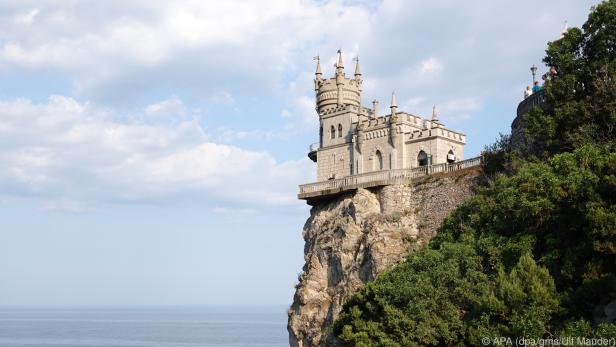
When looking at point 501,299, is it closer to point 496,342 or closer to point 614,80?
point 496,342

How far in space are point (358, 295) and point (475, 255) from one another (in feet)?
17.6

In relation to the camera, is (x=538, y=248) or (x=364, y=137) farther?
(x=364, y=137)

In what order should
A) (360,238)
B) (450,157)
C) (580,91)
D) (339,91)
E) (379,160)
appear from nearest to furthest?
1. (580,91)
2. (360,238)
3. (450,157)
4. (379,160)
5. (339,91)

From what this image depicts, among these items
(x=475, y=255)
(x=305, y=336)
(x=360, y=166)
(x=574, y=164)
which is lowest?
(x=305, y=336)

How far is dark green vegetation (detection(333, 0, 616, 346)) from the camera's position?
77.4 feet

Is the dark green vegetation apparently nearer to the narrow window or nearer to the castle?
the castle

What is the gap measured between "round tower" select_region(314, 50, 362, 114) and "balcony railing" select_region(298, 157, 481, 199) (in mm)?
6388

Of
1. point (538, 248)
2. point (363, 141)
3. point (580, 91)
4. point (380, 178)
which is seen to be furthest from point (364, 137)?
point (538, 248)

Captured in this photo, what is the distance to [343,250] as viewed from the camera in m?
44.6

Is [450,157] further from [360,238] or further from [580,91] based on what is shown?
[580,91]

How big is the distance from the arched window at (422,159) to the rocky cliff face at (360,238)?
225 cm

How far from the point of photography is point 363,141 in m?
48.9

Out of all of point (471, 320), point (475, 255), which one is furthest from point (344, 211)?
point (471, 320)

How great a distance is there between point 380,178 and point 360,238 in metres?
3.86
